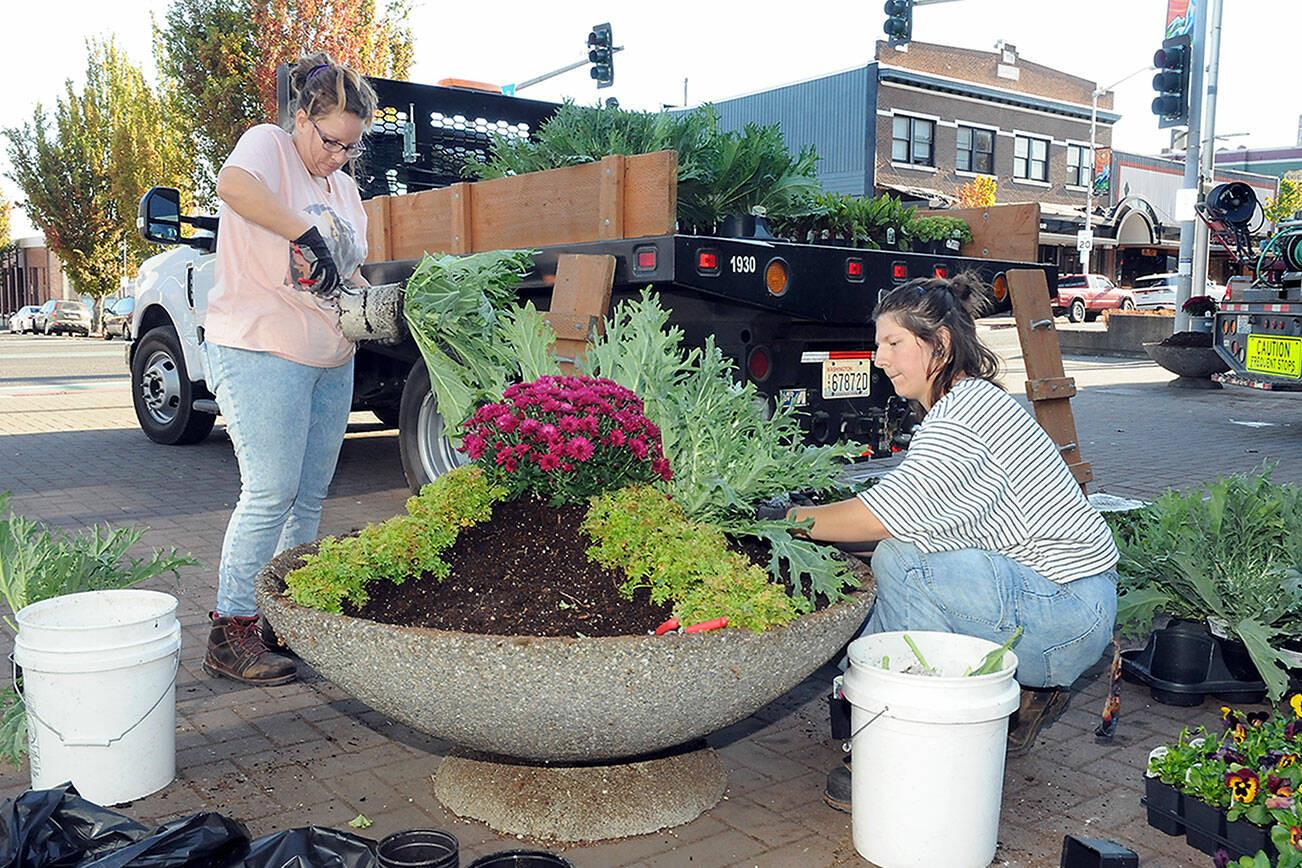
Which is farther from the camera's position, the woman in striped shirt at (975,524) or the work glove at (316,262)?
the work glove at (316,262)

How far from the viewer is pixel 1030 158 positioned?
42969mm

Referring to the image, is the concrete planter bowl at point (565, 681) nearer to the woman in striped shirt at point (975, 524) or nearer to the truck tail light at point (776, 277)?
the woman in striped shirt at point (975, 524)

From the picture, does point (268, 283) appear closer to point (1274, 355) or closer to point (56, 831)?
point (56, 831)

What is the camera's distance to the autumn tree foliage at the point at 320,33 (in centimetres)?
2178

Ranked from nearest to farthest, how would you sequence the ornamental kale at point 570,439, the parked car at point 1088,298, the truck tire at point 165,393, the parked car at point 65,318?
the ornamental kale at point 570,439, the truck tire at point 165,393, the parked car at point 1088,298, the parked car at point 65,318

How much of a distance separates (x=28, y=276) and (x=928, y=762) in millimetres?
67571

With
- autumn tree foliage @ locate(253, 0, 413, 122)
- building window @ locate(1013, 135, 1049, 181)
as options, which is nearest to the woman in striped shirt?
autumn tree foliage @ locate(253, 0, 413, 122)

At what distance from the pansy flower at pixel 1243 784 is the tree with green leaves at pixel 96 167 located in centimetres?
3877

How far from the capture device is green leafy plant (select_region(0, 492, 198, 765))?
9.80ft

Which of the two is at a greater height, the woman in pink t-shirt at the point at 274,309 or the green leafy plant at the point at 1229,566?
the woman in pink t-shirt at the point at 274,309

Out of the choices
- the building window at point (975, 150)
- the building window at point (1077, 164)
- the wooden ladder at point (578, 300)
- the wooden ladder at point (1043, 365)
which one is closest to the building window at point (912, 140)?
the building window at point (975, 150)

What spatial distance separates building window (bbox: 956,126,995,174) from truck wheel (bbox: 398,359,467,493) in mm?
37613

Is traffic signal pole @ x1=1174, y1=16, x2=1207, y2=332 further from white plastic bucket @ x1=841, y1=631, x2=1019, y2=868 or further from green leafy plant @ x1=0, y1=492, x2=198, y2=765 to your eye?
green leafy plant @ x1=0, y1=492, x2=198, y2=765

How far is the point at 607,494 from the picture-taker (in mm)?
2793
